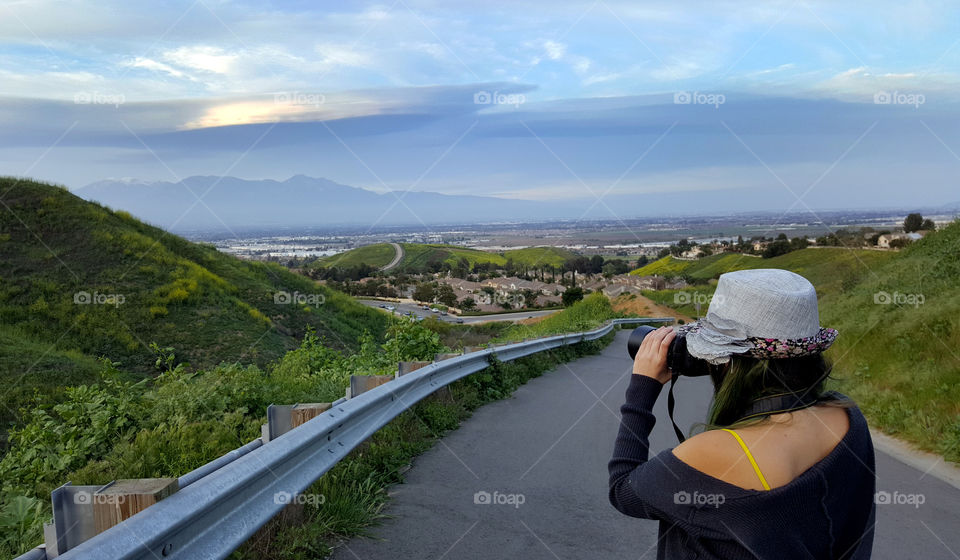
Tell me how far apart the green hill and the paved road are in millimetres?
12248

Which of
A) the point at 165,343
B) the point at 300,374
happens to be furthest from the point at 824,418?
the point at 165,343

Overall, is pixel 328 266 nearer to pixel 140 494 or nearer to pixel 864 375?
pixel 864 375

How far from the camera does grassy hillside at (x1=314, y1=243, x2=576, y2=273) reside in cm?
6244

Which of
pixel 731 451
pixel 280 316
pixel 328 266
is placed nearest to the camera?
pixel 731 451

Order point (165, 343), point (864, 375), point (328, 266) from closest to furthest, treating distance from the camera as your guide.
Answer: point (864, 375)
point (165, 343)
point (328, 266)

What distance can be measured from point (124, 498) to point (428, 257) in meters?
62.8

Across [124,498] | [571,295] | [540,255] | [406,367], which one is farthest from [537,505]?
[540,255]

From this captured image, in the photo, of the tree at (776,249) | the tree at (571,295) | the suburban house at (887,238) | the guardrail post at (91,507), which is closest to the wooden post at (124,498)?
the guardrail post at (91,507)

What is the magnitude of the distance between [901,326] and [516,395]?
7442 millimetres

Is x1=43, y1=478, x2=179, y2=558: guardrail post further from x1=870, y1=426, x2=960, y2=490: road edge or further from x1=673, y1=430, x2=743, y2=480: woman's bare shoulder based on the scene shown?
x1=870, y1=426, x2=960, y2=490: road edge

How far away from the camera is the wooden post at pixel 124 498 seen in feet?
6.88

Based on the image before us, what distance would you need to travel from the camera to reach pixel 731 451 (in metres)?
2.01

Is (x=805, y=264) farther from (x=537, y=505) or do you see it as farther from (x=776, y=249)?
(x=537, y=505)

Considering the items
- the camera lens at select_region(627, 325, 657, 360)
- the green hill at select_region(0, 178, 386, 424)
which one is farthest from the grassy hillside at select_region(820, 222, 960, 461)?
the green hill at select_region(0, 178, 386, 424)
